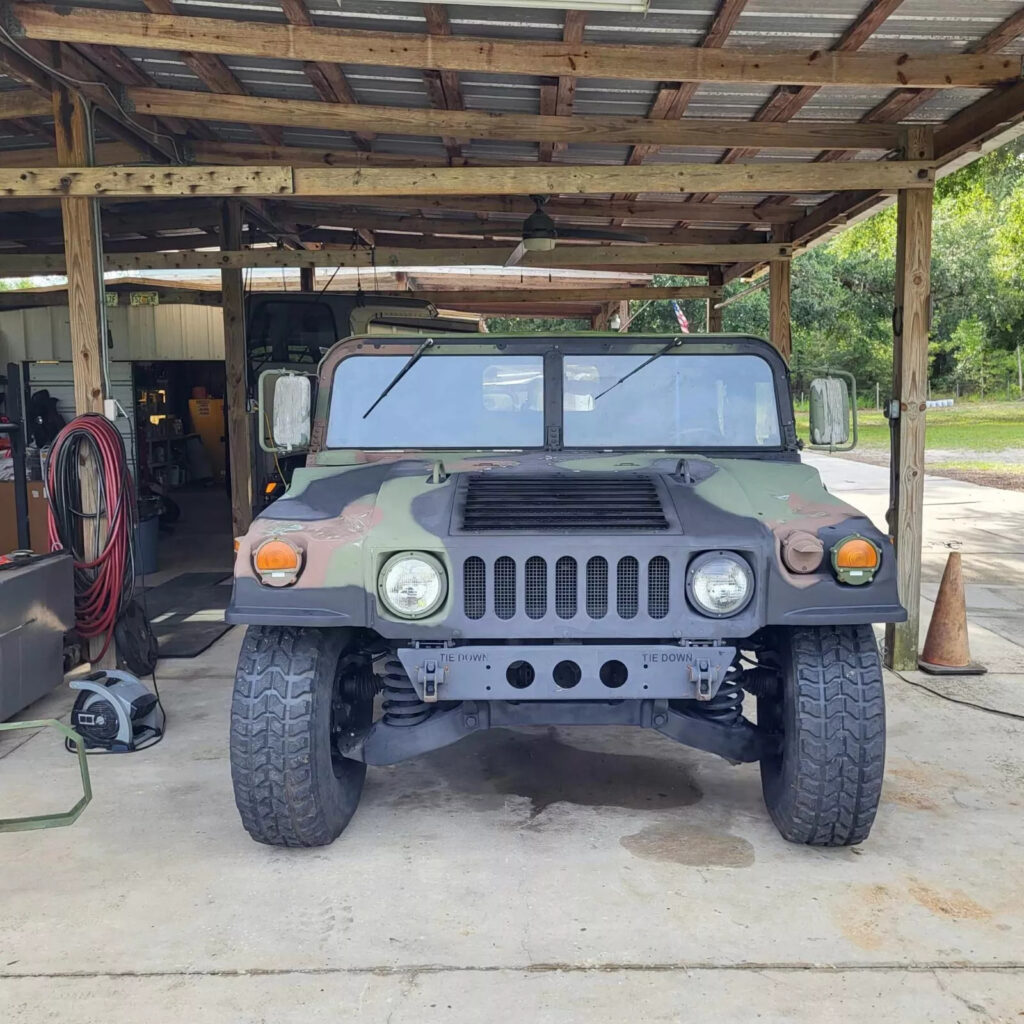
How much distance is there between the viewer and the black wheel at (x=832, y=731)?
10.9 feet

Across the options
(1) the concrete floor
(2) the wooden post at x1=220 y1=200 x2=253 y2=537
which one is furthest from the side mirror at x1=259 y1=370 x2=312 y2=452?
(2) the wooden post at x1=220 y1=200 x2=253 y2=537

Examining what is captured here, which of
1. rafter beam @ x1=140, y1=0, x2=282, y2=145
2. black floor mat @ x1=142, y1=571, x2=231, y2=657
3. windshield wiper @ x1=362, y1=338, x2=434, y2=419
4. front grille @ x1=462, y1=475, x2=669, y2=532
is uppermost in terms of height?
rafter beam @ x1=140, y1=0, x2=282, y2=145

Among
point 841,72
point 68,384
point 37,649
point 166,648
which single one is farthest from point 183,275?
point 841,72

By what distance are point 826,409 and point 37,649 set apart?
405 centimetres

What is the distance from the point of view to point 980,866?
350cm

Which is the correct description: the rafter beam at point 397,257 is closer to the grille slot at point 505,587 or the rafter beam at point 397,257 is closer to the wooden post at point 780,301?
the wooden post at point 780,301

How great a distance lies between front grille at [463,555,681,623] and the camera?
3.22m

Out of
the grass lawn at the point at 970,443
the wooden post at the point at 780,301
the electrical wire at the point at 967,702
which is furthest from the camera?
the grass lawn at the point at 970,443

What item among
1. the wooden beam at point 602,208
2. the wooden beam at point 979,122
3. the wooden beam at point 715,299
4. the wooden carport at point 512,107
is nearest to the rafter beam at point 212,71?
the wooden carport at point 512,107

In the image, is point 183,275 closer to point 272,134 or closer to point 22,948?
point 272,134

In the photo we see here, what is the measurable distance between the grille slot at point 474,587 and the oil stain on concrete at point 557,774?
113cm

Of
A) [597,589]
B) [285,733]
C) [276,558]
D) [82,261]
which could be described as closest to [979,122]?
[597,589]

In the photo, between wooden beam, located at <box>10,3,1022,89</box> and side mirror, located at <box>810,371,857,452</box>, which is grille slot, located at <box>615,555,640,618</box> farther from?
wooden beam, located at <box>10,3,1022,89</box>

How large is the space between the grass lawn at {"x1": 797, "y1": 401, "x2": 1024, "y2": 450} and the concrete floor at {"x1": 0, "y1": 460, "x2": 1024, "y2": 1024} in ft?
49.9
